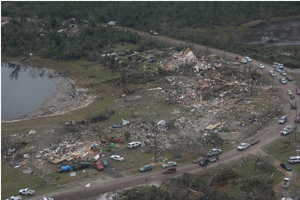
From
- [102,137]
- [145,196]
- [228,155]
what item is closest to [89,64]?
[102,137]

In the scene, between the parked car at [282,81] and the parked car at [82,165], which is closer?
the parked car at [82,165]

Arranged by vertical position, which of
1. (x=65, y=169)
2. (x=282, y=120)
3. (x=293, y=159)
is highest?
(x=282, y=120)

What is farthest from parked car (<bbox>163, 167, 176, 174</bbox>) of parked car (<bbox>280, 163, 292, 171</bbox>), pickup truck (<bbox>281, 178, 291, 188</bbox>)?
parked car (<bbox>280, 163, 292, 171</bbox>)

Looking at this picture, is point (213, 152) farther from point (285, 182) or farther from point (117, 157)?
point (117, 157)

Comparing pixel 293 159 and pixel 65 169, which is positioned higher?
pixel 293 159

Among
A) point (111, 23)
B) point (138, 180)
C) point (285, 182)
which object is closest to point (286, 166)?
point (285, 182)

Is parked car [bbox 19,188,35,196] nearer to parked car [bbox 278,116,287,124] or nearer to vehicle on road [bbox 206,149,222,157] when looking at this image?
vehicle on road [bbox 206,149,222,157]

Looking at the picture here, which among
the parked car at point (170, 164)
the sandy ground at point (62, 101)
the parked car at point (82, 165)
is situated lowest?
the sandy ground at point (62, 101)

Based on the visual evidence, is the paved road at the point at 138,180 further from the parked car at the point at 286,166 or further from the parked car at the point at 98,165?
the parked car at the point at 286,166

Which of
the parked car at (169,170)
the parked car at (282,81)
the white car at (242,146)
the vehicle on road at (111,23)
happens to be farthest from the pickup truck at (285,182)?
the vehicle on road at (111,23)
